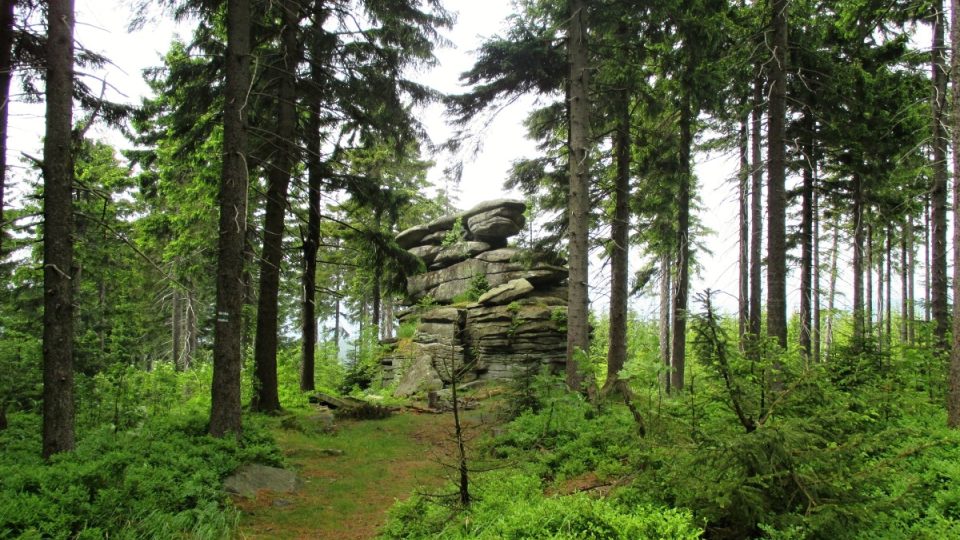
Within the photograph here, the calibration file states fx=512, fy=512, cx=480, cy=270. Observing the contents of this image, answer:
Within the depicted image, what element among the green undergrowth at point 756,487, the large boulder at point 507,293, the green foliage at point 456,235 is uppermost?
the green foliage at point 456,235

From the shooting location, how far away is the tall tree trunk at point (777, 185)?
9.17 m

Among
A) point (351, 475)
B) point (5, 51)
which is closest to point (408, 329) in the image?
point (351, 475)

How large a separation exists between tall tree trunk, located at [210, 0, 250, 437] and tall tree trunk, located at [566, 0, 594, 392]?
6.31 m

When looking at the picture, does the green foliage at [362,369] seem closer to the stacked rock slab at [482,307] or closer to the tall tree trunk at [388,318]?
the stacked rock slab at [482,307]

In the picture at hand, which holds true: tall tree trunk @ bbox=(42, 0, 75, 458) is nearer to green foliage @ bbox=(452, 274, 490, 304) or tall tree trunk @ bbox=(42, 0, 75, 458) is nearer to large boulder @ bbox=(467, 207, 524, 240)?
green foliage @ bbox=(452, 274, 490, 304)

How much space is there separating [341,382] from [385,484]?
13666mm

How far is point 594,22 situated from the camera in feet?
36.9

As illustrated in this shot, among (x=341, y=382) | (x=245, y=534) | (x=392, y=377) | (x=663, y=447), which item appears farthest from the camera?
(x=341, y=382)

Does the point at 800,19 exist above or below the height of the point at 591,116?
above

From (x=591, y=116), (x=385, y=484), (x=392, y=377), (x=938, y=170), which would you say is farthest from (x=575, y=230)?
(x=392, y=377)

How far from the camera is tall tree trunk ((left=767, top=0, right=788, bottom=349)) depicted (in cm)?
917

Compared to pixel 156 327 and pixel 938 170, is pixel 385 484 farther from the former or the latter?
pixel 156 327

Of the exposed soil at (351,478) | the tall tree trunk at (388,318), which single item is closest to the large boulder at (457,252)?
the tall tree trunk at (388,318)

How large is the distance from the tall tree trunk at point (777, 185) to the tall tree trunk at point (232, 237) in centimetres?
→ 916
